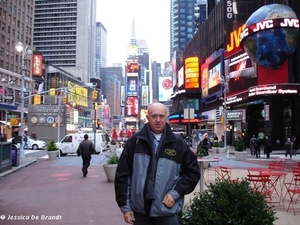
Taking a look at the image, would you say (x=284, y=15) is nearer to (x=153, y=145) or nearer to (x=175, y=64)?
(x=153, y=145)

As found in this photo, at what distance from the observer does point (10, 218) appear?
756cm

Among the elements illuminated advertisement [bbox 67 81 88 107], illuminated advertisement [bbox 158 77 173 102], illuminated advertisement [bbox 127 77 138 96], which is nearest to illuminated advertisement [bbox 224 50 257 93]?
illuminated advertisement [bbox 67 81 88 107]

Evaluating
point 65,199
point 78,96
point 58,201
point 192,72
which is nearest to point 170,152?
point 58,201

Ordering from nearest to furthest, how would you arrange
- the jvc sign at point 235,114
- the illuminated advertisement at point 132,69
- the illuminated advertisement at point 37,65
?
the jvc sign at point 235,114, the illuminated advertisement at point 37,65, the illuminated advertisement at point 132,69

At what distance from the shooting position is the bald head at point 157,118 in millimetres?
3766

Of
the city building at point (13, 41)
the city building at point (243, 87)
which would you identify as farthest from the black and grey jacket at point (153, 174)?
the city building at point (13, 41)

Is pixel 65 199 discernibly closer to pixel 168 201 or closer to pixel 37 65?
pixel 168 201

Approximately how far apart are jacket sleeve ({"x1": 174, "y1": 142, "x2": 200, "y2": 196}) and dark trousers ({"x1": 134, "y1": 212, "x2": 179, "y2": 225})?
0.96 feet

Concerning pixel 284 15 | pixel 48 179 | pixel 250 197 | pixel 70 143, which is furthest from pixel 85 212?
pixel 284 15

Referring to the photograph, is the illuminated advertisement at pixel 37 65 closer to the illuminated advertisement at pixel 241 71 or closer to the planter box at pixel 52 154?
the planter box at pixel 52 154

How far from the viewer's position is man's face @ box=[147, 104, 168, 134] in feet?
12.4

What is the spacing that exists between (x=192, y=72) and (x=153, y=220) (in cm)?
7366

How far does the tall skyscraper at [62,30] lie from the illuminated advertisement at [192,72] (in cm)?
10154

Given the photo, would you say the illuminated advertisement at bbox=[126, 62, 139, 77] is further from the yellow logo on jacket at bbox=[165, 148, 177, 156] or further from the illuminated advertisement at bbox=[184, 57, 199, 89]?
the yellow logo on jacket at bbox=[165, 148, 177, 156]
